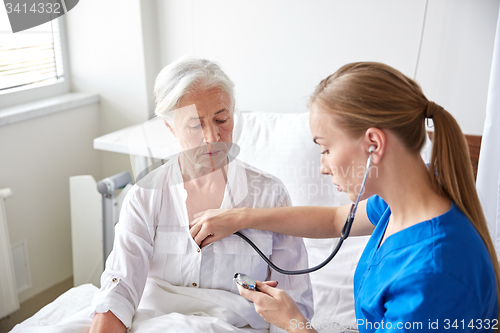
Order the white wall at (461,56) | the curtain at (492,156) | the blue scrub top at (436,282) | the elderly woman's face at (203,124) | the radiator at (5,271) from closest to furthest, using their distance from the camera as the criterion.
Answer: the blue scrub top at (436,282) < the elderly woman's face at (203,124) < the curtain at (492,156) < the white wall at (461,56) < the radiator at (5,271)

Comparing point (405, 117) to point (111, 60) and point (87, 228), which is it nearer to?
point (87, 228)

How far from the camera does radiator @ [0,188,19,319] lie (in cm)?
177

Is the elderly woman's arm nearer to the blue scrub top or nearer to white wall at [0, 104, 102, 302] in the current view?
the blue scrub top

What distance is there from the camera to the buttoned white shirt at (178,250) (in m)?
1.03

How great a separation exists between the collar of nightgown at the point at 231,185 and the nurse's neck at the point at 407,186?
352 mm

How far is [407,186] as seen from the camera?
Result: 2.65 feet

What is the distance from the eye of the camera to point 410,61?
173 centimetres

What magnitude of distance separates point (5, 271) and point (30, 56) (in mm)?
1028

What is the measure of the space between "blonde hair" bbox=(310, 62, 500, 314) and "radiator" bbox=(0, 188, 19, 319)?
59.3 inches

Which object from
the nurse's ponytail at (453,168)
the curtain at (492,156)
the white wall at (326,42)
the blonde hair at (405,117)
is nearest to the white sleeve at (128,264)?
the blonde hair at (405,117)

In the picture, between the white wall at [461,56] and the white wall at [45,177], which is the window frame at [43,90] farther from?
the white wall at [461,56]

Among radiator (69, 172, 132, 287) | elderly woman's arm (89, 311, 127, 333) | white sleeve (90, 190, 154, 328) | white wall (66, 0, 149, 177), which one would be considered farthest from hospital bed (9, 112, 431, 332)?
white wall (66, 0, 149, 177)

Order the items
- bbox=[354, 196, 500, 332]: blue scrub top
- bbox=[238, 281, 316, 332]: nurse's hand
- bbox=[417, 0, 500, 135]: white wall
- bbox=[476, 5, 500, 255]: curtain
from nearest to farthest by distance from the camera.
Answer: bbox=[354, 196, 500, 332]: blue scrub top
bbox=[238, 281, 316, 332]: nurse's hand
bbox=[476, 5, 500, 255]: curtain
bbox=[417, 0, 500, 135]: white wall

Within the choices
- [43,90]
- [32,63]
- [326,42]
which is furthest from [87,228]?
[326,42]
